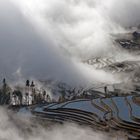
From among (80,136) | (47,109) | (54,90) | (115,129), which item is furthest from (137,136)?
(54,90)

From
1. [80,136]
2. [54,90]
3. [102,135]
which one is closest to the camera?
[80,136]

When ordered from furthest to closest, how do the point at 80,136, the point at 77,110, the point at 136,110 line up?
1. the point at 77,110
2. the point at 136,110
3. the point at 80,136

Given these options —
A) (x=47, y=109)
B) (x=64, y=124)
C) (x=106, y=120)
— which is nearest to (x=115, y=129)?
(x=106, y=120)

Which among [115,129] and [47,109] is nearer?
[115,129]

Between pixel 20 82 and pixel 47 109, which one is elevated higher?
pixel 20 82

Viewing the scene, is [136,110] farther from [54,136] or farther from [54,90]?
[54,90]

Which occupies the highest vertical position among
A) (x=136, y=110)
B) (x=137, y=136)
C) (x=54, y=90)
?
(x=54, y=90)
